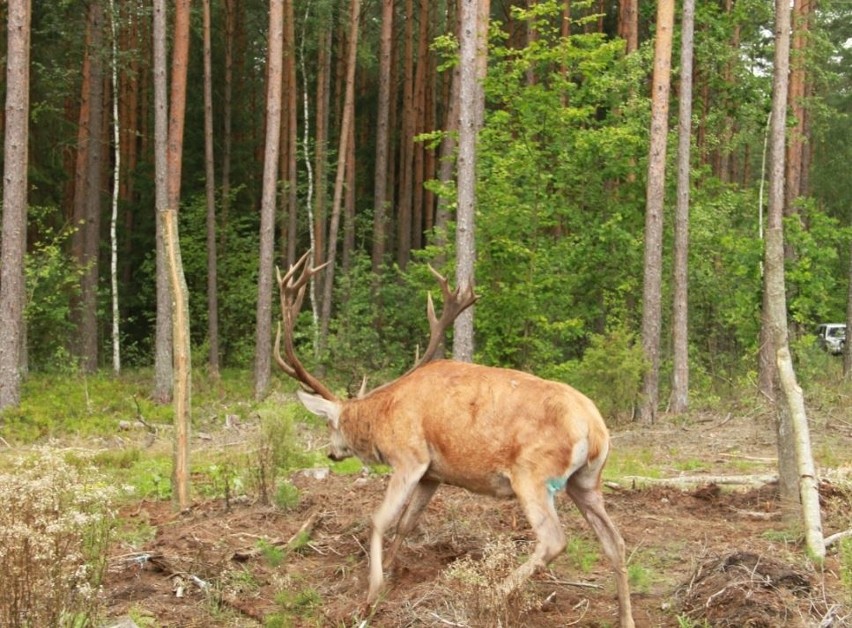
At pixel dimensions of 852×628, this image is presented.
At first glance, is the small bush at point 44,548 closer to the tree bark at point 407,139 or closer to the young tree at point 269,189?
the young tree at point 269,189

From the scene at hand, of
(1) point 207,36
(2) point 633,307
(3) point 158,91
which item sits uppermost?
(1) point 207,36

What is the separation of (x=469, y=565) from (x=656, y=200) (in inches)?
570

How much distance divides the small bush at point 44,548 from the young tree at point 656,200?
49.3ft

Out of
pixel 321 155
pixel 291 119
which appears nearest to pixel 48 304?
pixel 321 155

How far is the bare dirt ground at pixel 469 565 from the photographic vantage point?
6.80 meters

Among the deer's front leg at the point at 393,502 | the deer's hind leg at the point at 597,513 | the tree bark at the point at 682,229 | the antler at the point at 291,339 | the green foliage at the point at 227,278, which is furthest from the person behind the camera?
the green foliage at the point at 227,278

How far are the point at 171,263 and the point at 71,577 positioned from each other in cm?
461

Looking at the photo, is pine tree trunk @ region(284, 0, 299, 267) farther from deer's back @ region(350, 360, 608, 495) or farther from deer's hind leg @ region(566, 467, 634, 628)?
deer's hind leg @ region(566, 467, 634, 628)

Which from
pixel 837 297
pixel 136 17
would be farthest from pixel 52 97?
pixel 837 297

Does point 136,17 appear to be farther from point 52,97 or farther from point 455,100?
point 455,100

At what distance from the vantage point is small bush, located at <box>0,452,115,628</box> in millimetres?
5730

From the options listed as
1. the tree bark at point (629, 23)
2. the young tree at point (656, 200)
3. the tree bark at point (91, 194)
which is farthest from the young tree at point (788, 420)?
the tree bark at point (91, 194)

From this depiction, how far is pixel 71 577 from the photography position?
5.91 meters

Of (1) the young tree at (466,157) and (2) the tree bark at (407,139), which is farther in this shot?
(2) the tree bark at (407,139)
